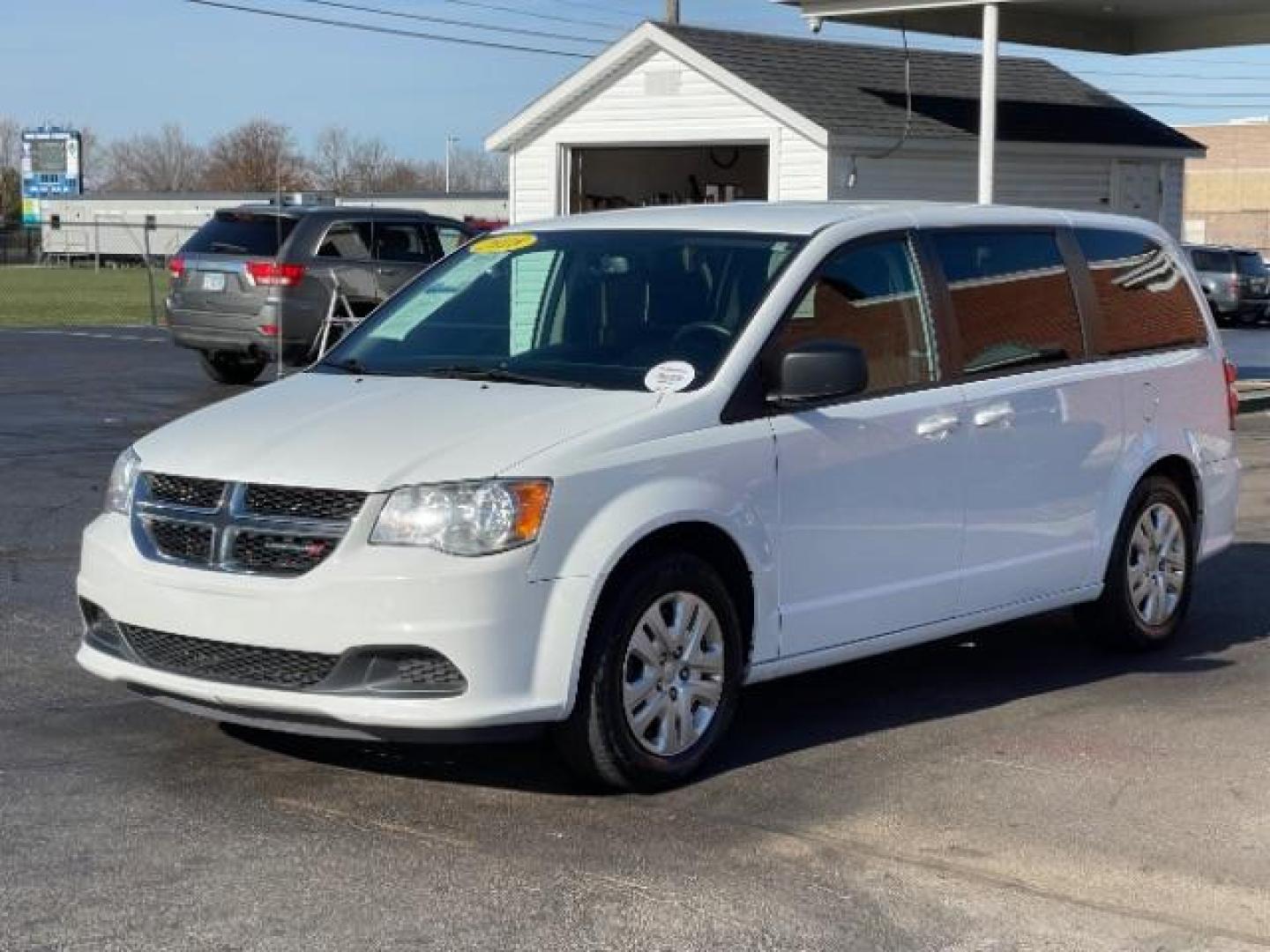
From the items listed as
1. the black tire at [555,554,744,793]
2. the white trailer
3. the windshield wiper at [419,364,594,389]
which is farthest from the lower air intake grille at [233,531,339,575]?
the white trailer

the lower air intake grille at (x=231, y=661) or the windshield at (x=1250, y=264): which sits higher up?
the windshield at (x=1250, y=264)

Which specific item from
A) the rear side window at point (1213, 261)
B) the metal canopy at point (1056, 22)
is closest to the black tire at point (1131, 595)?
the metal canopy at point (1056, 22)

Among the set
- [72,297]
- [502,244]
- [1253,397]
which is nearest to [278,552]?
[502,244]

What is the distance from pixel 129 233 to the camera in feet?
266

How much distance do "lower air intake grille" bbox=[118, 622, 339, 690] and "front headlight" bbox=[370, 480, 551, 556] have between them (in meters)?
0.42

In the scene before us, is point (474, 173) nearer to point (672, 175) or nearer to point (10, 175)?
point (10, 175)

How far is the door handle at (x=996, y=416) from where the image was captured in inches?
282

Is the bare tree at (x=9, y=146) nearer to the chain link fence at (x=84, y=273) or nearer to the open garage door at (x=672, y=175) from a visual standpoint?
the chain link fence at (x=84, y=273)

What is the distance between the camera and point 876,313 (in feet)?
23.0

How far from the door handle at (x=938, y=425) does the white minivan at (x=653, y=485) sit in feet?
0.05

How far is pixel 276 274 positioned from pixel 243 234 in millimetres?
782

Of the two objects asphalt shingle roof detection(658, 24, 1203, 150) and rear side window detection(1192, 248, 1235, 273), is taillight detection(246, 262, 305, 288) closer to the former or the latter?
asphalt shingle roof detection(658, 24, 1203, 150)

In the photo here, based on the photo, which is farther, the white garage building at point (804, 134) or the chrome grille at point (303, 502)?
the white garage building at point (804, 134)

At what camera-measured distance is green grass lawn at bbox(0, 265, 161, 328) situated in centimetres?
3638
